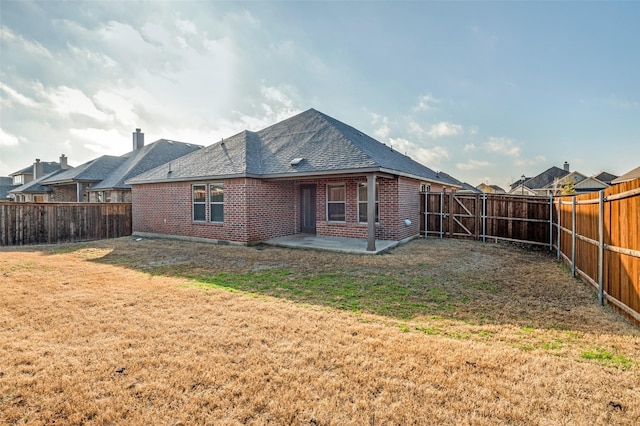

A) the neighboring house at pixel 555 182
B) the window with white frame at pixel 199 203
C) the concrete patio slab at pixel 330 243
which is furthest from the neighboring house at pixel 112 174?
the neighboring house at pixel 555 182

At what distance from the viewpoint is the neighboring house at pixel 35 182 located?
97.9 ft

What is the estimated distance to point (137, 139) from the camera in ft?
89.6

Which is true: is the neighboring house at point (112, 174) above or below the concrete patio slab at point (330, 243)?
above

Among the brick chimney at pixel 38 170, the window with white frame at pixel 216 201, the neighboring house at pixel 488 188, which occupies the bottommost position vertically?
the window with white frame at pixel 216 201

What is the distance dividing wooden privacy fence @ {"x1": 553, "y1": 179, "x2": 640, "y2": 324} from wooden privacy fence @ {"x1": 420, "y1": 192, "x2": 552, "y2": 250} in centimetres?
461

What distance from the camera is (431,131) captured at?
2045 centimetres

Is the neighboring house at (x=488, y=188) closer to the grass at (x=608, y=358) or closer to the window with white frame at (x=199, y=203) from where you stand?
the window with white frame at (x=199, y=203)

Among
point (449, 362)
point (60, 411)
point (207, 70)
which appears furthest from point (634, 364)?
point (207, 70)

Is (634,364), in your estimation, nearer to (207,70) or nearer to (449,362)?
(449,362)

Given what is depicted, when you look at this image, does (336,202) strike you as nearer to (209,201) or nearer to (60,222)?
(209,201)

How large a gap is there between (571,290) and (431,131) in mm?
16013

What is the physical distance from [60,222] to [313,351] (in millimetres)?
15832

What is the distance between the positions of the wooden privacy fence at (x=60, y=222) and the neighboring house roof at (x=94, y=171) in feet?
28.5

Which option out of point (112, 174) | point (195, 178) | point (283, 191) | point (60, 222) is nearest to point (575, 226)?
point (283, 191)
